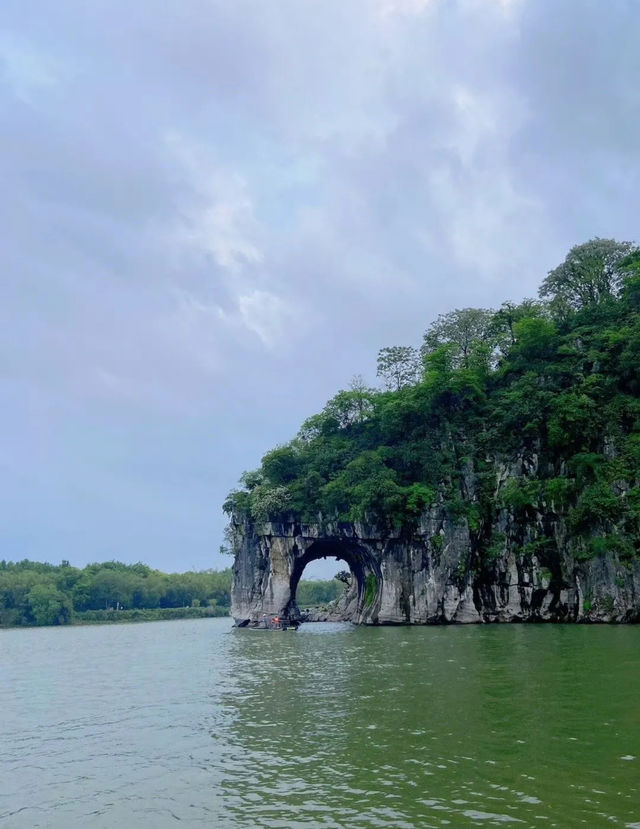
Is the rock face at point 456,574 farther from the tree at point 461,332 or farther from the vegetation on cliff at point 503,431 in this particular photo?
the tree at point 461,332

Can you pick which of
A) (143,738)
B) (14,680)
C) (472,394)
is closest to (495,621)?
(472,394)

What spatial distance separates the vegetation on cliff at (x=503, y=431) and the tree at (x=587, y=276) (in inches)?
3.2

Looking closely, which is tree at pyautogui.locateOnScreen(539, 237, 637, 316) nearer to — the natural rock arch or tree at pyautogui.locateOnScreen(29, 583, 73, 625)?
the natural rock arch

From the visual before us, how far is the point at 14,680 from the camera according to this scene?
2258cm

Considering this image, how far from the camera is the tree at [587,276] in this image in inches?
1746

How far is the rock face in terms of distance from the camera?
108ft

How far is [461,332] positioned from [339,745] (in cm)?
4175

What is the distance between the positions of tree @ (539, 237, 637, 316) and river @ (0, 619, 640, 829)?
29478mm

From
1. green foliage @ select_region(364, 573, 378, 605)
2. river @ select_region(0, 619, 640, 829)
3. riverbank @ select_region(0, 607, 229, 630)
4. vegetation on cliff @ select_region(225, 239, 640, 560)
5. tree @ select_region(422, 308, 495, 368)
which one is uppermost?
tree @ select_region(422, 308, 495, 368)

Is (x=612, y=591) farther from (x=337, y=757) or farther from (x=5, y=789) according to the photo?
(x=5, y=789)

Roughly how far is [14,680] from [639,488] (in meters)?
28.1

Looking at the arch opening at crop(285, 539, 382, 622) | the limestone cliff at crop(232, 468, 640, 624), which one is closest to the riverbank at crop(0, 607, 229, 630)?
the arch opening at crop(285, 539, 382, 622)

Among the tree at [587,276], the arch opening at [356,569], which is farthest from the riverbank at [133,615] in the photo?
the tree at [587,276]

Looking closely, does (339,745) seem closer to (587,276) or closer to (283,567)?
(283,567)
